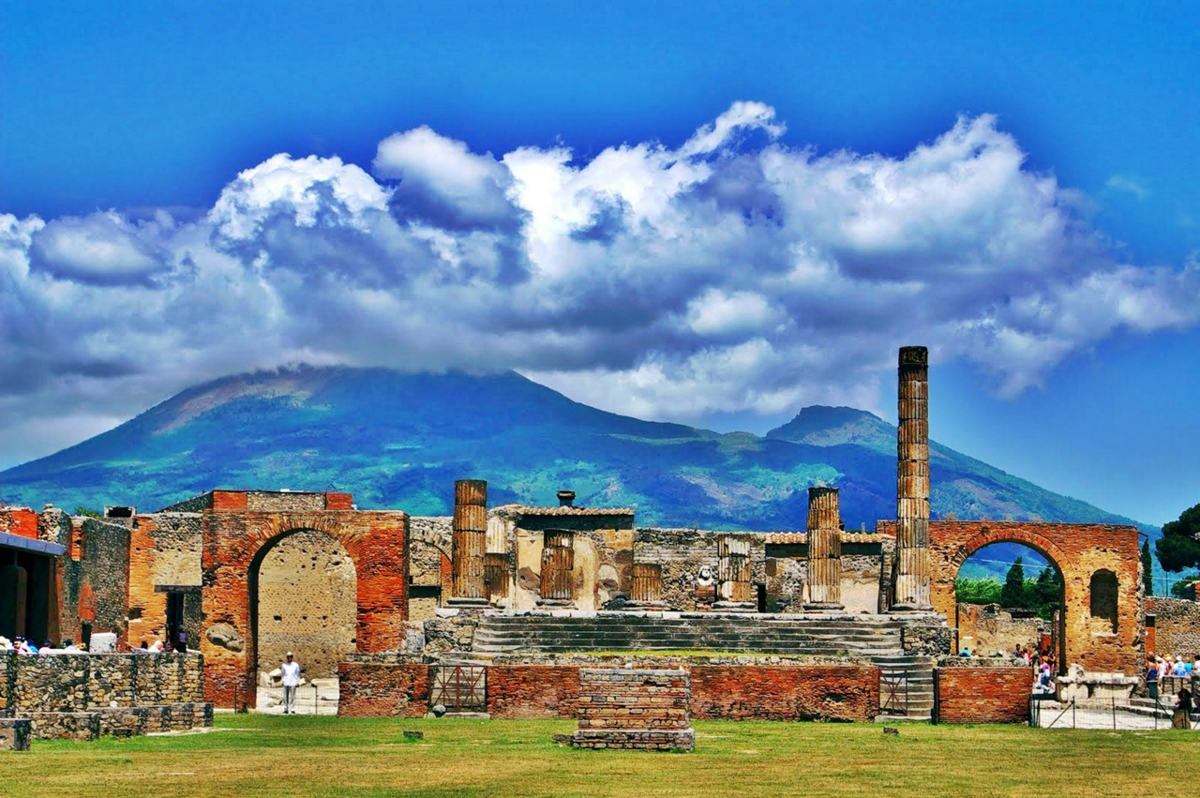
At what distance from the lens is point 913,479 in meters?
43.1

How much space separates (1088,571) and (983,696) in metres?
21.2

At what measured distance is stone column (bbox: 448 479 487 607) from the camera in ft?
139

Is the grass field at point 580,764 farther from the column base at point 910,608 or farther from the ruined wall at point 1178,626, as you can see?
the ruined wall at point 1178,626

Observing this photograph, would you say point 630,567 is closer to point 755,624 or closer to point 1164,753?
point 755,624

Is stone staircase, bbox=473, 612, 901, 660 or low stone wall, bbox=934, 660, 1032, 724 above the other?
stone staircase, bbox=473, 612, 901, 660

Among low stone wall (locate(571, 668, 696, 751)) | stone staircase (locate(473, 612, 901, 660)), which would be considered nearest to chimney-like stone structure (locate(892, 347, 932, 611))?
stone staircase (locate(473, 612, 901, 660))

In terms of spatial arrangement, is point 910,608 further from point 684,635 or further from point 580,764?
point 580,764

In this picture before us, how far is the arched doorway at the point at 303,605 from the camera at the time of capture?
4656 cm

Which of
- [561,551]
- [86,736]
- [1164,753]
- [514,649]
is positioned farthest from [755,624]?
[86,736]

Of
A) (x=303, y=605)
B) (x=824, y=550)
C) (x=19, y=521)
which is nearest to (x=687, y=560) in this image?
(x=824, y=550)

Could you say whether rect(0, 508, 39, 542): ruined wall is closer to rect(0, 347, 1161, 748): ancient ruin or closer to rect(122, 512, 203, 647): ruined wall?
rect(0, 347, 1161, 748): ancient ruin

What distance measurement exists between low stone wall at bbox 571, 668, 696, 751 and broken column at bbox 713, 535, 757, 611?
A: 25418 millimetres

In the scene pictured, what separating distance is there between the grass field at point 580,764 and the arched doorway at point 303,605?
1855cm

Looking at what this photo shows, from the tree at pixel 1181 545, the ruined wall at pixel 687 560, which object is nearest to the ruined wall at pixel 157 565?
the ruined wall at pixel 687 560
